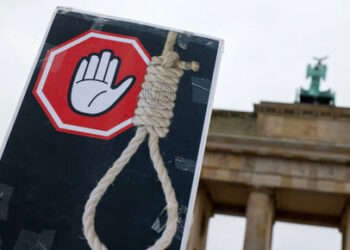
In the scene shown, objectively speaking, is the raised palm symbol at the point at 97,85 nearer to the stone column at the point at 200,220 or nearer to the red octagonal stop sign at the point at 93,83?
the red octagonal stop sign at the point at 93,83

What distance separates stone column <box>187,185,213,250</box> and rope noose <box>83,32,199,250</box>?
23.9 meters

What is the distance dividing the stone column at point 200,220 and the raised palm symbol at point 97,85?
78.4 feet

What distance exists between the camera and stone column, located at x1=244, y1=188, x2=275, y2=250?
26609 millimetres

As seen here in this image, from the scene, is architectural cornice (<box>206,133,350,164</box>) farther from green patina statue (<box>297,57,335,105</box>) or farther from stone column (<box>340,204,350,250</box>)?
green patina statue (<box>297,57,335,105</box>)

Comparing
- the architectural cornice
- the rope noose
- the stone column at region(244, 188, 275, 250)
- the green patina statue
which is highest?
the green patina statue

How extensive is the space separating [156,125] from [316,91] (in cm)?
3041

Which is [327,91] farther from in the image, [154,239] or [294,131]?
[154,239]

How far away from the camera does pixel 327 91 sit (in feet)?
109

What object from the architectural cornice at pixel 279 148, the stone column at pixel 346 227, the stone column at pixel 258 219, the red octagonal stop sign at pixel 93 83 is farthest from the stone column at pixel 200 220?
the red octagonal stop sign at pixel 93 83

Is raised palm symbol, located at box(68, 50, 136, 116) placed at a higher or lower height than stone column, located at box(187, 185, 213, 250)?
lower

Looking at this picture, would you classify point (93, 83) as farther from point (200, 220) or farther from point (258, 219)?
point (200, 220)

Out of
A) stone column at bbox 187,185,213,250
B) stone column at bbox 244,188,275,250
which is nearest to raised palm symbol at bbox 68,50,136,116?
stone column at bbox 244,188,275,250

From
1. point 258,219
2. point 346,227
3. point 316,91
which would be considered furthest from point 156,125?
point 316,91

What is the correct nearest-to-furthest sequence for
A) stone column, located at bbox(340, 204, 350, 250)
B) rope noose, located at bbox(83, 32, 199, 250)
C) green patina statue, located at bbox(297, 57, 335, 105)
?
rope noose, located at bbox(83, 32, 199, 250) → stone column, located at bbox(340, 204, 350, 250) → green patina statue, located at bbox(297, 57, 335, 105)
